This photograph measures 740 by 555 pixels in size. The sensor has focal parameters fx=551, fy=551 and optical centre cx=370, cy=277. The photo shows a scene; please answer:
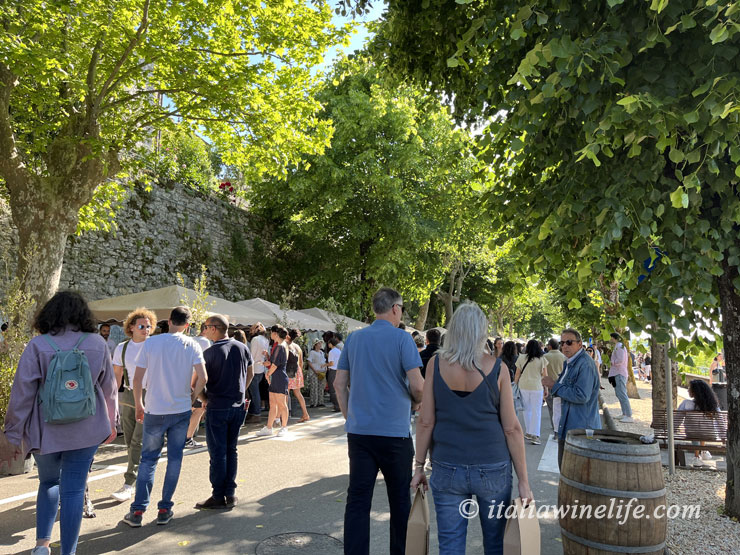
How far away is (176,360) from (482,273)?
31.7m

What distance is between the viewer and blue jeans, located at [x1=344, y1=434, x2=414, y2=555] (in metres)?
3.58

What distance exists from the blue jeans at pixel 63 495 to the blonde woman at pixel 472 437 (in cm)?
238

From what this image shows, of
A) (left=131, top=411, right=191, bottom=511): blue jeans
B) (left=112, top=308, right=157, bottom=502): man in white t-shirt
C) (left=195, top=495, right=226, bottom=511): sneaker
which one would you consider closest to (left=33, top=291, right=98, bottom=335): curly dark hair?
(left=131, top=411, right=191, bottom=511): blue jeans

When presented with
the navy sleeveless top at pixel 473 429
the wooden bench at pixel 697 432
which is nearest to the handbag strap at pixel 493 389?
the navy sleeveless top at pixel 473 429

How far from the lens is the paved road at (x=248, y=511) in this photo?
14.2ft

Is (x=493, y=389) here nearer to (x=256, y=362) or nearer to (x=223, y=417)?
(x=223, y=417)

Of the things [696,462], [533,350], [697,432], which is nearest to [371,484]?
[697,432]

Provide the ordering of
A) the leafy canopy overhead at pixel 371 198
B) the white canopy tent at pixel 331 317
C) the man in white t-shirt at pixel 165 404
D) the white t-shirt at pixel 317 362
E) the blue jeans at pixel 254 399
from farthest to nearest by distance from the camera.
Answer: the leafy canopy overhead at pixel 371 198 → the white canopy tent at pixel 331 317 → the white t-shirt at pixel 317 362 → the blue jeans at pixel 254 399 → the man in white t-shirt at pixel 165 404

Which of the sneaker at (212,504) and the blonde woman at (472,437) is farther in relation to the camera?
the sneaker at (212,504)

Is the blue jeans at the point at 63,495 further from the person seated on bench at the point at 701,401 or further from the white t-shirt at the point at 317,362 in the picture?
the white t-shirt at the point at 317,362

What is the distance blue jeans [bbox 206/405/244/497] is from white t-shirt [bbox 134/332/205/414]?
38cm

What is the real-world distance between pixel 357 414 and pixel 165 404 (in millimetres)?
2022

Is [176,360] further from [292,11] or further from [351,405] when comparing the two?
[292,11]

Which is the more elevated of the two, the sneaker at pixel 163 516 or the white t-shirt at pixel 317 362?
the white t-shirt at pixel 317 362
